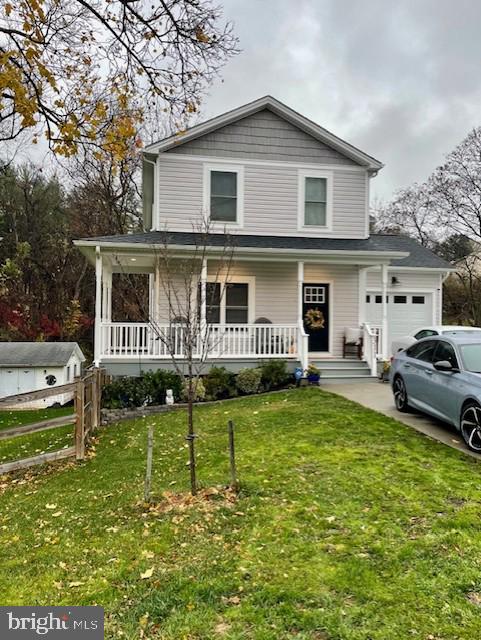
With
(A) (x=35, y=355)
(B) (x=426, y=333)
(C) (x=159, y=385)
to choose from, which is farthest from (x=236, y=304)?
(A) (x=35, y=355)

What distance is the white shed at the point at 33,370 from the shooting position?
13.1 metres

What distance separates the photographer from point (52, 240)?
22.2 m

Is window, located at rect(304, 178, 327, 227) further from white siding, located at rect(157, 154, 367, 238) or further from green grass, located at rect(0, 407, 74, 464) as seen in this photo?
green grass, located at rect(0, 407, 74, 464)

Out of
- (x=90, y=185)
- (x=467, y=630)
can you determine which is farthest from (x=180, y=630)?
(x=90, y=185)

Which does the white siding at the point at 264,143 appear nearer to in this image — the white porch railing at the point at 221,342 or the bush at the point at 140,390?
the white porch railing at the point at 221,342

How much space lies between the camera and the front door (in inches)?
537

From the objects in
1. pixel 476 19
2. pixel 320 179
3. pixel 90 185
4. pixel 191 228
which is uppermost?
pixel 476 19

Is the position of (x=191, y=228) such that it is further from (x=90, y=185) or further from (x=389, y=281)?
(x=90, y=185)

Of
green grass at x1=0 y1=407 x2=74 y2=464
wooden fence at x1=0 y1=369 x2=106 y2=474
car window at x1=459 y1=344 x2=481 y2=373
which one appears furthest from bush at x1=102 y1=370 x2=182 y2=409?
car window at x1=459 y1=344 x2=481 y2=373

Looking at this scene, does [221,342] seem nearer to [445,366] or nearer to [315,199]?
[315,199]

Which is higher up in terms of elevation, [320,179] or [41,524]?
[320,179]

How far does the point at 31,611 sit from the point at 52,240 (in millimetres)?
21572

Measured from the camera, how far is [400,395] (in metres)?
8.52

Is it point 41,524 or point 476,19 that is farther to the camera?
point 476,19
